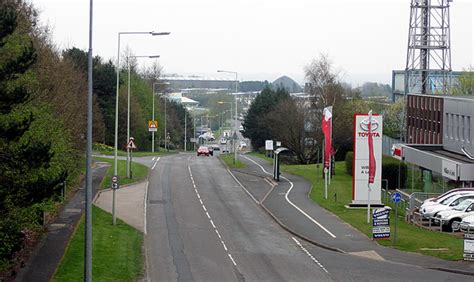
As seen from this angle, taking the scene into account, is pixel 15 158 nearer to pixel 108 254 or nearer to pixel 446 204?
pixel 108 254

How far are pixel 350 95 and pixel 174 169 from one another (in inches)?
1330

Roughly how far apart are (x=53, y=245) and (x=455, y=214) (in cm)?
1796

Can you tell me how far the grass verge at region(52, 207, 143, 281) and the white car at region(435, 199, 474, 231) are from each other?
540 inches

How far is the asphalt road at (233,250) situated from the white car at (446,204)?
23.6 ft

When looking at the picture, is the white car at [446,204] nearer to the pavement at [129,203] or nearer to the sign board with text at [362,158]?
the sign board with text at [362,158]

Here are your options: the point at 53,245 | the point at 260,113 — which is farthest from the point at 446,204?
the point at 260,113

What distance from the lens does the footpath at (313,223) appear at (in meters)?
31.1

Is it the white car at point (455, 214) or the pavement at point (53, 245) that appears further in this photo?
the white car at point (455, 214)

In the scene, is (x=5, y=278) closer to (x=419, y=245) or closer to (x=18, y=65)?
(x=18, y=65)

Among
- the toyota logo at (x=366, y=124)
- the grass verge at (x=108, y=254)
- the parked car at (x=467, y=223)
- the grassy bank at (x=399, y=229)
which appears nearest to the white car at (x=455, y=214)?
the parked car at (x=467, y=223)

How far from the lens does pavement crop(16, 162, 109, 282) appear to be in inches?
1045

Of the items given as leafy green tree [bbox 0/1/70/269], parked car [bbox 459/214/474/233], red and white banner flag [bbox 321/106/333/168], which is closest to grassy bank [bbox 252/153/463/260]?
parked car [bbox 459/214/474/233]

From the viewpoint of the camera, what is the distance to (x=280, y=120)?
3280 inches

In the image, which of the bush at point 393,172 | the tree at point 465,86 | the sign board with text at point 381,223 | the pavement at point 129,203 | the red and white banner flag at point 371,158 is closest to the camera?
the sign board with text at point 381,223
